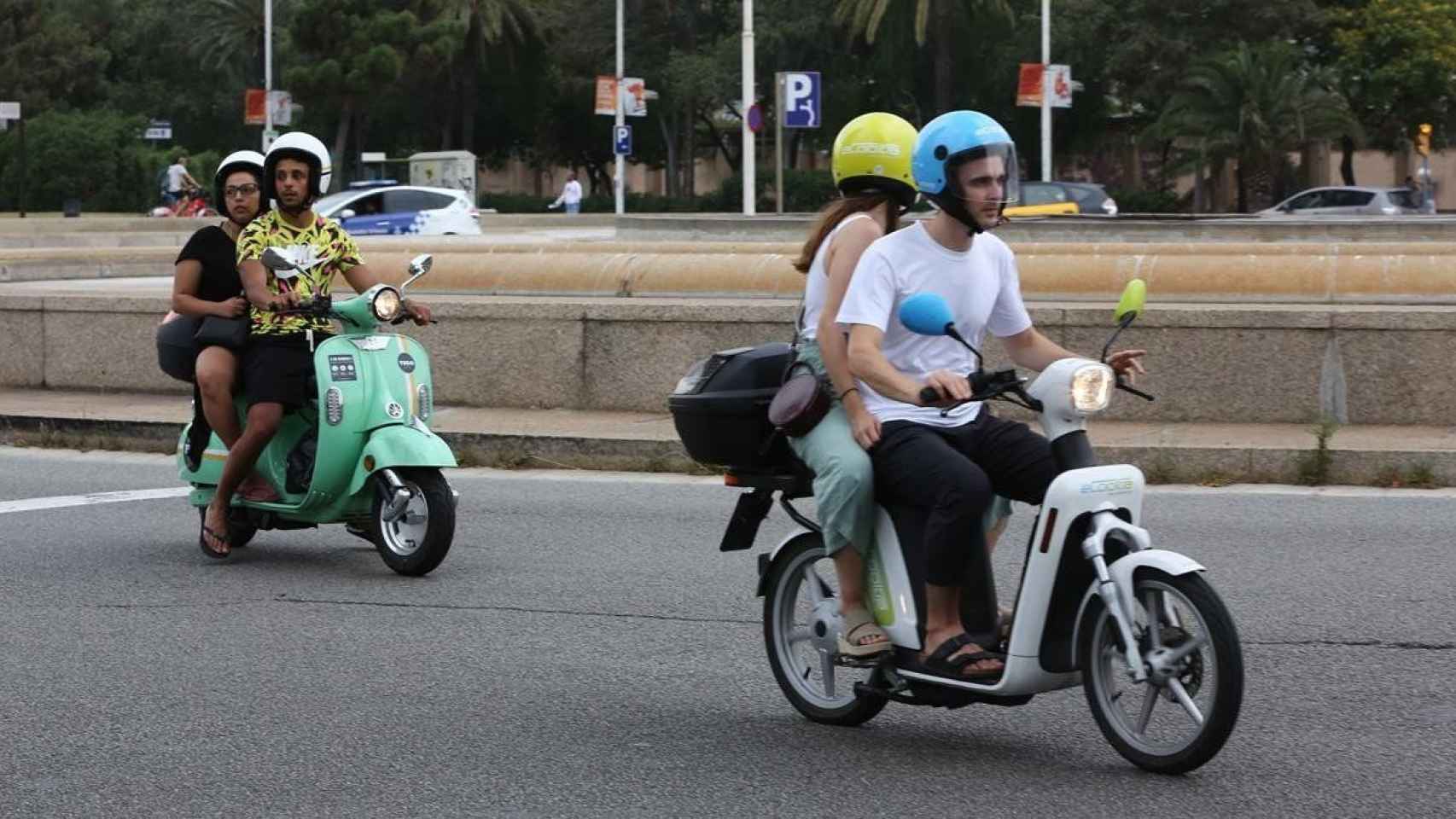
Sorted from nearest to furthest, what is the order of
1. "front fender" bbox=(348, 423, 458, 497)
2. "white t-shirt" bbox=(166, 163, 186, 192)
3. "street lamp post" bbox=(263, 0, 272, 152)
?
1. "front fender" bbox=(348, 423, 458, 497)
2. "white t-shirt" bbox=(166, 163, 186, 192)
3. "street lamp post" bbox=(263, 0, 272, 152)

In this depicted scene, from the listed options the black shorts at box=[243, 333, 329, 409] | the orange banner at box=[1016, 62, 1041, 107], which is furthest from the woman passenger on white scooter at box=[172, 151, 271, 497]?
the orange banner at box=[1016, 62, 1041, 107]

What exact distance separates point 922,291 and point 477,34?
74118 mm

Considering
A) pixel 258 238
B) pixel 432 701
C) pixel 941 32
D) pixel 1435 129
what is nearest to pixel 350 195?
pixel 941 32

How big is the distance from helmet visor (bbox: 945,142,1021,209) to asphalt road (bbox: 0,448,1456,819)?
1.38 meters

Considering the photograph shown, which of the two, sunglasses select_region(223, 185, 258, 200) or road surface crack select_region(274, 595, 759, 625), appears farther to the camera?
sunglasses select_region(223, 185, 258, 200)

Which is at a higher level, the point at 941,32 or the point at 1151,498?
the point at 941,32

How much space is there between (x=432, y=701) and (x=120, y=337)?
1008 cm

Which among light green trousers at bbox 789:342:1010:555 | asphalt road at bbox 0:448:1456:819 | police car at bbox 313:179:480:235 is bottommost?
asphalt road at bbox 0:448:1456:819

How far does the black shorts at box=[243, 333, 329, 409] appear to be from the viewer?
30.6ft

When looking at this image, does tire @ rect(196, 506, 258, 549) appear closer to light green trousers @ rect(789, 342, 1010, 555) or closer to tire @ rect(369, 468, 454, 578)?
tire @ rect(369, 468, 454, 578)

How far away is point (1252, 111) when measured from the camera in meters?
59.6

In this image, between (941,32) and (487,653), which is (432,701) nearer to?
(487,653)

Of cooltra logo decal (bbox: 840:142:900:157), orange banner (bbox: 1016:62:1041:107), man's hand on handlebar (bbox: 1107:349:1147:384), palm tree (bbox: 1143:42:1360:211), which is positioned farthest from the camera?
palm tree (bbox: 1143:42:1360:211)

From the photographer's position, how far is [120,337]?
16.2 m
